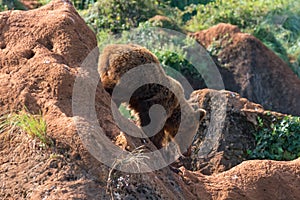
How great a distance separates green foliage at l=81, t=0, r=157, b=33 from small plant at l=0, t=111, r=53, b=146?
899 cm

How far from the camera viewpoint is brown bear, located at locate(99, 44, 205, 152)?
21.3 feet

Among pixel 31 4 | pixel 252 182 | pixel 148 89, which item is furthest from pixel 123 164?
pixel 31 4

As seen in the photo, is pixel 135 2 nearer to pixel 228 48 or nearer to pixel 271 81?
pixel 228 48

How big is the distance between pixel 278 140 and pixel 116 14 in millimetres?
7293

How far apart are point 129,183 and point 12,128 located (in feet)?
3.33

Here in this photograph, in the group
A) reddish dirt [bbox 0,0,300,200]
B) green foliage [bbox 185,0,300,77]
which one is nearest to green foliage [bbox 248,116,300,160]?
reddish dirt [bbox 0,0,300,200]

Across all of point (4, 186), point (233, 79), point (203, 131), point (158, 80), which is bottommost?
point (233, 79)

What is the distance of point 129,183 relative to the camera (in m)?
4.38

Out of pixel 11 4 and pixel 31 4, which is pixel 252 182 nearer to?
pixel 11 4

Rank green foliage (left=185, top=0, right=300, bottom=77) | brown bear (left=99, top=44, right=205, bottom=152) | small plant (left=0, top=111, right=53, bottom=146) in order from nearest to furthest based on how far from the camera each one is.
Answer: small plant (left=0, top=111, right=53, bottom=146) < brown bear (left=99, top=44, right=205, bottom=152) < green foliage (left=185, top=0, right=300, bottom=77)

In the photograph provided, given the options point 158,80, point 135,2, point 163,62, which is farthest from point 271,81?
point 158,80

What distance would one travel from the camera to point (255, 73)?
42.7 ft

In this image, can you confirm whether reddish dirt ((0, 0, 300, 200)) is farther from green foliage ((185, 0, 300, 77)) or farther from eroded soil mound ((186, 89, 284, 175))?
green foliage ((185, 0, 300, 77))

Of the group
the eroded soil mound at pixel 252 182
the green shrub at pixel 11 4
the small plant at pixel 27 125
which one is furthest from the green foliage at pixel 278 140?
the green shrub at pixel 11 4
